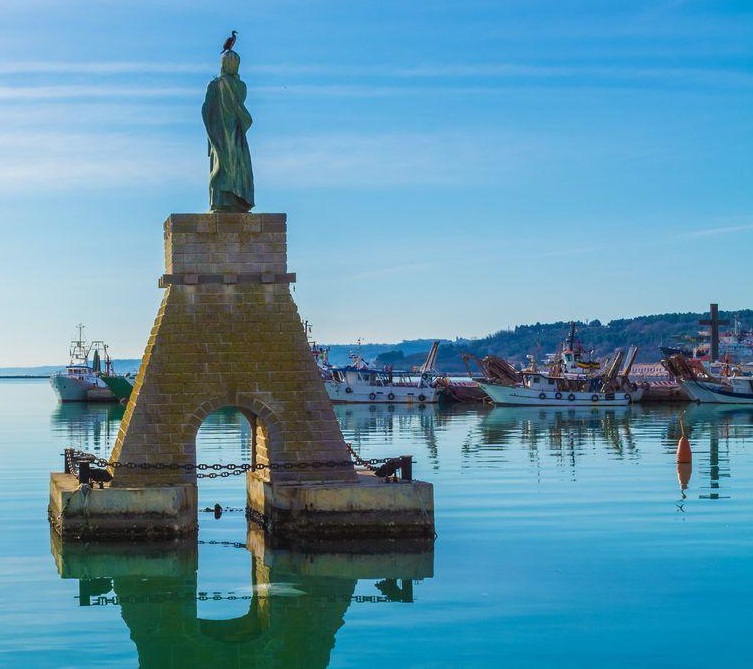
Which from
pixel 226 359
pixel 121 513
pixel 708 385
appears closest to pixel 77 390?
pixel 708 385

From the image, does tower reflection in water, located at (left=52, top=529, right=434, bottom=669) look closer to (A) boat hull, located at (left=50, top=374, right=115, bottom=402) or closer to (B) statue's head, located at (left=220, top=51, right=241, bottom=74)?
(B) statue's head, located at (left=220, top=51, right=241, bottom=74)

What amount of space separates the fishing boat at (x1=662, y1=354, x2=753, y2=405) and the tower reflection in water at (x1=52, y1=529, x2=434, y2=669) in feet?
212

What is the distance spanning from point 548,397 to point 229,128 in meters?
63.7

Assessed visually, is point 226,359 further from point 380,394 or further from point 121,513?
point 380,394

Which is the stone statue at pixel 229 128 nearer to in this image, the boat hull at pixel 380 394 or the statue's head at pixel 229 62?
the statue's head at pixel 229 62

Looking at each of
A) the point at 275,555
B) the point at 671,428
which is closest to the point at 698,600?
the point at 275,555

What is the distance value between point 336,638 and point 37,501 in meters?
14.6

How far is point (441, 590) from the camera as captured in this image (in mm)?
17672

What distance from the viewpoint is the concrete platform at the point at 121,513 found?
20.3m

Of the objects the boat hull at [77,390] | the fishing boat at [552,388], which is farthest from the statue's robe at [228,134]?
the boat hull at [77,390]

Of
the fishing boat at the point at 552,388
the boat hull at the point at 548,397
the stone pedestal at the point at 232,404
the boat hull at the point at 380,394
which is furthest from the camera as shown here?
the boat hull at the point at 380,394

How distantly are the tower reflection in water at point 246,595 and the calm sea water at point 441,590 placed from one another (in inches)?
1.5

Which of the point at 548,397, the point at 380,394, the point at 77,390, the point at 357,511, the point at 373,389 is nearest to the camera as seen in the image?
the point at 357,511

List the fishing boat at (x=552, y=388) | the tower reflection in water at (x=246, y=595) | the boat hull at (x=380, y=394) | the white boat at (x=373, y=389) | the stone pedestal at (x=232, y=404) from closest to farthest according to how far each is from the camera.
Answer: the tower reflection in water at (x=246, y=595)
the stone pedestal at (x=232, y=404)
the fishing boat at (x=552, y=388)
the boat hull at (x=380, y=394)
the white boat at (x=373, y=389)
